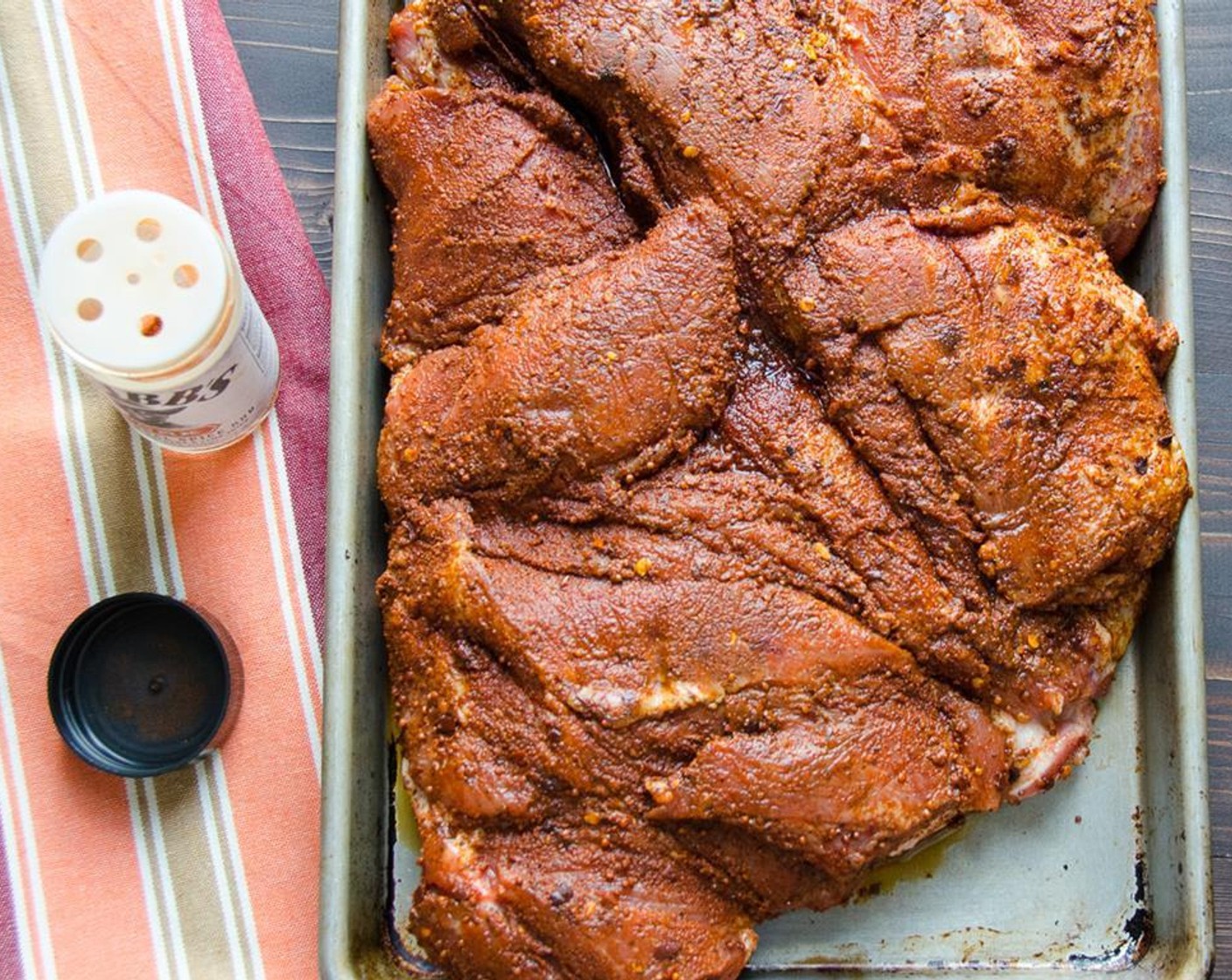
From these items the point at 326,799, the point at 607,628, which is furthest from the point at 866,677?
the point at 326,799

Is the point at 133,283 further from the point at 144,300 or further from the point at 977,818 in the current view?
the point at 977,818

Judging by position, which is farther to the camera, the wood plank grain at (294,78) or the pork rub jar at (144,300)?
the wood plank grain at (294,78)

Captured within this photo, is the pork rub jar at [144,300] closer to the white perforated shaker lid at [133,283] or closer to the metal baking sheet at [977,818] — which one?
the white perforated shaker lid at [133,283]

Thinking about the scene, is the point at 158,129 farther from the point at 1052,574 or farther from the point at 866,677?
the point at 1052,574

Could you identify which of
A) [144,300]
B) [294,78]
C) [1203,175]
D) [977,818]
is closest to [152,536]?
[144,300]

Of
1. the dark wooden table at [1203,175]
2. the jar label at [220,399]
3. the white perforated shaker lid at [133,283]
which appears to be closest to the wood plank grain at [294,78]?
the dark wooden table at [1203,175]
